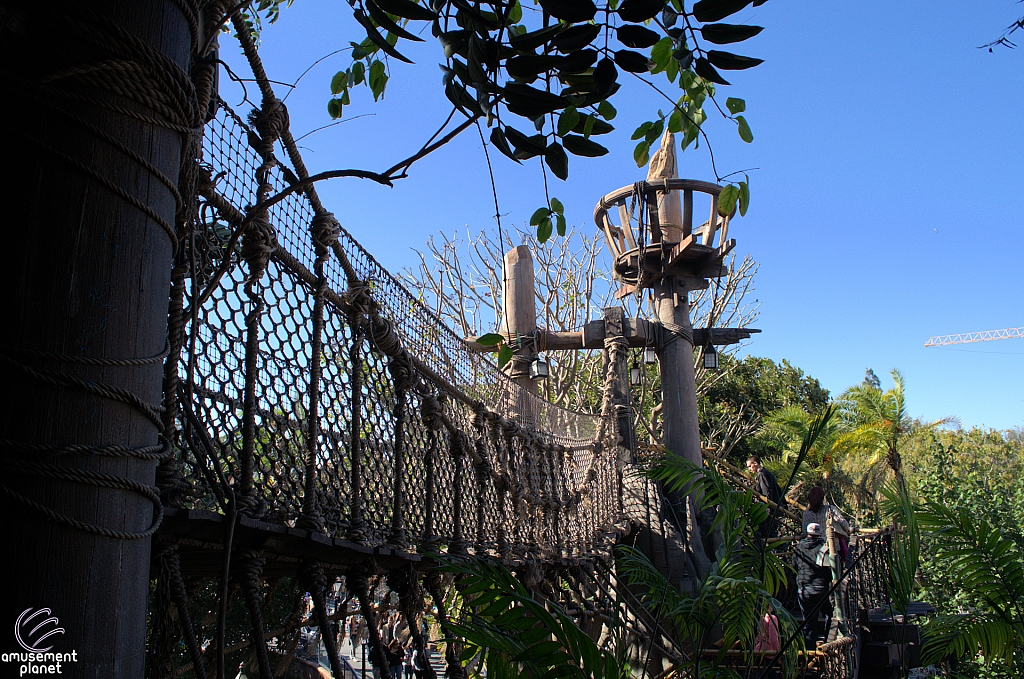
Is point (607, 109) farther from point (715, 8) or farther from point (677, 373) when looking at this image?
point (677, 373)

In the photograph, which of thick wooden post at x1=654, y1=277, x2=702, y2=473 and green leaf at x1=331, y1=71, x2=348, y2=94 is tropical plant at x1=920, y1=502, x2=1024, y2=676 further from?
thick wooden post at x1=654, y1=277, x2=702, y2=473

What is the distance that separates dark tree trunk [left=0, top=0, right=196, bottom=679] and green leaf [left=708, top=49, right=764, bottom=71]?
49.6 inches

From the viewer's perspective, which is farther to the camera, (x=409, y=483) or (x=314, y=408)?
(x=409, y=483)

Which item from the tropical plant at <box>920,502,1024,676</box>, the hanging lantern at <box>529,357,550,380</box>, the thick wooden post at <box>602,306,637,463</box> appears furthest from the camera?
the thick wooden post at <box>602,306,637,463</box>

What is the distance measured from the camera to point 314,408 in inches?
101

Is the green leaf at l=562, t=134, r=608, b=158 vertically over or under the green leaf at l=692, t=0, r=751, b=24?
under

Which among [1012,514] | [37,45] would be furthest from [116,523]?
[1012,514]

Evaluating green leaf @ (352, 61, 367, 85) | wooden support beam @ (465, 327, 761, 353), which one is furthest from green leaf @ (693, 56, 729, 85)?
wooden support beam @ (465, 327, 761, 353)

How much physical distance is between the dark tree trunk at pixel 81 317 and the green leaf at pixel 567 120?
2.90ft

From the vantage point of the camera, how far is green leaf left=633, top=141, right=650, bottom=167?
2.25 meters

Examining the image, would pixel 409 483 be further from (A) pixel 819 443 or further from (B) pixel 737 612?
(A) pixel 819 443

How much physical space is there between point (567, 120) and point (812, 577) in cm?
571

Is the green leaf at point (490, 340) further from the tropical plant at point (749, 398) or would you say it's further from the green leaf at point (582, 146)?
the tropical plant at point (749, 398)

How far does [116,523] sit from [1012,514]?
9.32 meters
